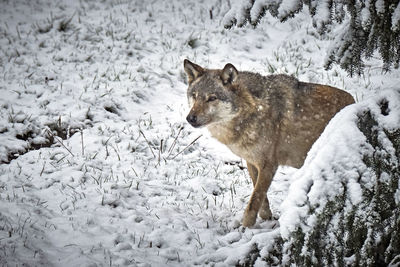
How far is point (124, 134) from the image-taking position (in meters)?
6.79

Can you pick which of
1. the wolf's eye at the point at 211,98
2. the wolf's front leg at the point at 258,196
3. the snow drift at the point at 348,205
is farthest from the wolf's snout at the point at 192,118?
the snow drift at the point at 348,205

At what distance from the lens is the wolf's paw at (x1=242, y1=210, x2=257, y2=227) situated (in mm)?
4879

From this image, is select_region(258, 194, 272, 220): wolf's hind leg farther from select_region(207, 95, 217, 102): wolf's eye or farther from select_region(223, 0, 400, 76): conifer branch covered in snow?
select_region(223, 0, 400, 76): conifer branch covered in snow

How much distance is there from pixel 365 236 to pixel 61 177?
449 centimetres

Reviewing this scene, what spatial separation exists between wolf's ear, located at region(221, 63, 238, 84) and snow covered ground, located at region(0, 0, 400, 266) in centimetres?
169

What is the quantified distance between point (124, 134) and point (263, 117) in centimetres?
295

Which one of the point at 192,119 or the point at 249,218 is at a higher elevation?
the point at 192,119

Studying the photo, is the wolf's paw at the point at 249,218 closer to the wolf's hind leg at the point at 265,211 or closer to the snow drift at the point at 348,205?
the wolf's hind leg at the point at 265,211

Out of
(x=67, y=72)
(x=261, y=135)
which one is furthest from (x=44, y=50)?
(x=261, y=135)

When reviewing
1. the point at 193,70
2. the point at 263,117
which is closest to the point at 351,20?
the point at 263,117

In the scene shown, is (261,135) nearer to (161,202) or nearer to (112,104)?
(161,202)

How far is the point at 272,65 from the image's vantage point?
887 centimetres

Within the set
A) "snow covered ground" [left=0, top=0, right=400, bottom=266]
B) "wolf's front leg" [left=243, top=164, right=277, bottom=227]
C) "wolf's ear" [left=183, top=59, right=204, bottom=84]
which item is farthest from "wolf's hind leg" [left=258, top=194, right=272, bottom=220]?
"wolf's ear" [left=183, top=59, right=204, bottom=84]

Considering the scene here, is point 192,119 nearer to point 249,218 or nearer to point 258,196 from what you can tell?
point 258,196
